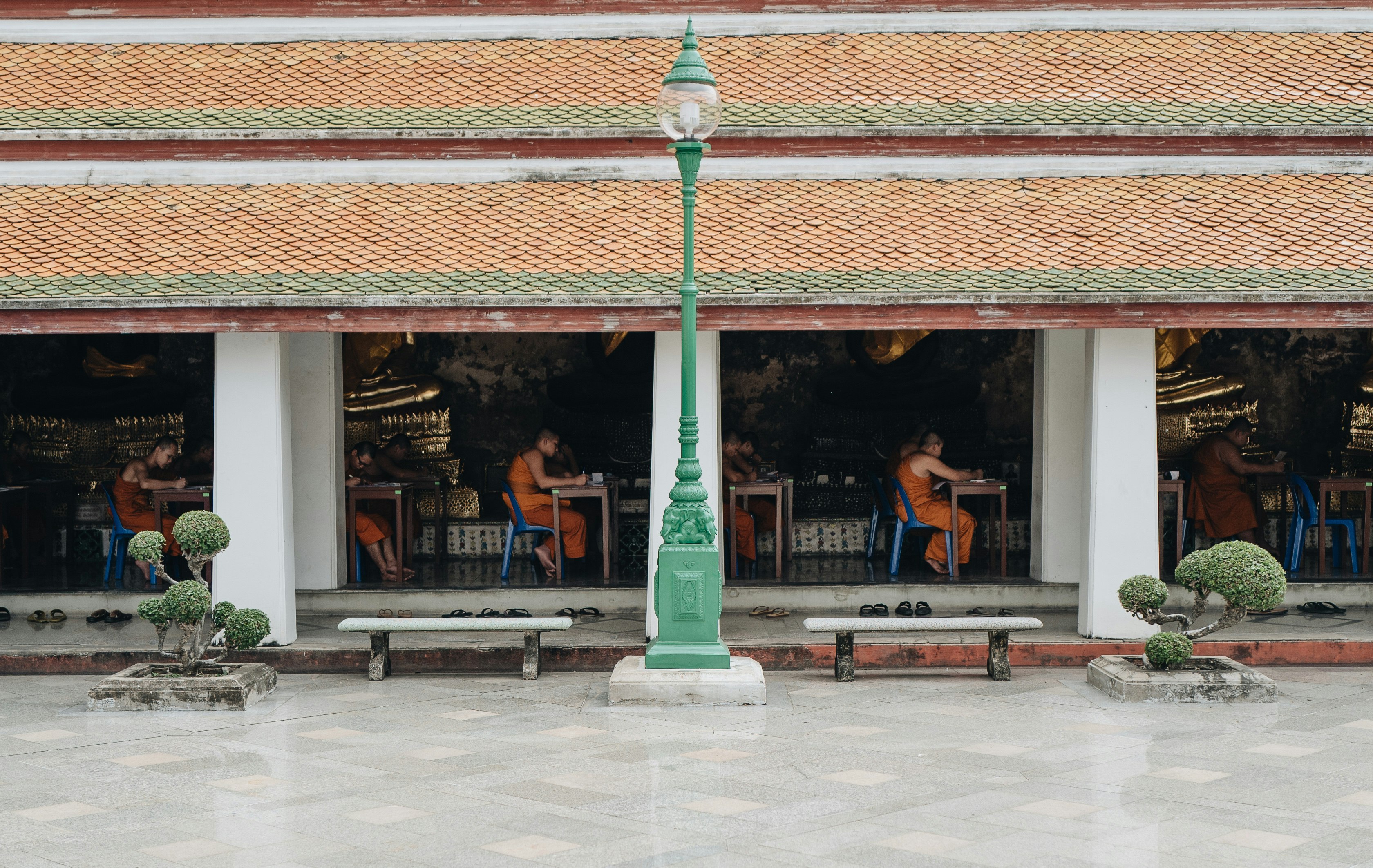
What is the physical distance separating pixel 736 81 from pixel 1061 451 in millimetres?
3970

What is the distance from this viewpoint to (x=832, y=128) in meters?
10.5

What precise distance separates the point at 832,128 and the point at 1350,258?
380 cm

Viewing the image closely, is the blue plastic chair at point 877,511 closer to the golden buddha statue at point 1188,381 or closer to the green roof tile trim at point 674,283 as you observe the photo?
the golden buddha statue at point 1188,381

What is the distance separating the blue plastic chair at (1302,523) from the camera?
11.4 meters

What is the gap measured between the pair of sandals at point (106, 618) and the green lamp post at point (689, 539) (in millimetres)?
4508

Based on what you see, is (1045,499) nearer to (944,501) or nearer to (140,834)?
(944,501)

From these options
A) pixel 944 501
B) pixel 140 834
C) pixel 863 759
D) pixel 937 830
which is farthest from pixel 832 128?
pixel 140 834

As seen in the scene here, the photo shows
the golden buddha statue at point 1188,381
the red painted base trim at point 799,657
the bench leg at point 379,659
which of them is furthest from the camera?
A: the golden buddha statue at point 1188,381

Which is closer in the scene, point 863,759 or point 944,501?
point 863,759

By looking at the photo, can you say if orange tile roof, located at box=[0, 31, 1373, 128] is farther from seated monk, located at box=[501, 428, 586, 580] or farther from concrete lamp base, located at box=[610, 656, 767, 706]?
concrete lamp base, located at box=[610, 656, 767, 706]

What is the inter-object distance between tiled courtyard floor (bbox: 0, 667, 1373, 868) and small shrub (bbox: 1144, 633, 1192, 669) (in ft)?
1.06

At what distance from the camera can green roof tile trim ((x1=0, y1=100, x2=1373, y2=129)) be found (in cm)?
1048

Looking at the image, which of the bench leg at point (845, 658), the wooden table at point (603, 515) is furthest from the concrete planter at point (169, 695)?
the bench leg at point (845, 658)

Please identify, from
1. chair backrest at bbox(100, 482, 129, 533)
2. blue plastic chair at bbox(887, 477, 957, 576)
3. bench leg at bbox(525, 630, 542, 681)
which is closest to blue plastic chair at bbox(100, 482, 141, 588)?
chair backrest at bbox(100, 482, 129, 533)
